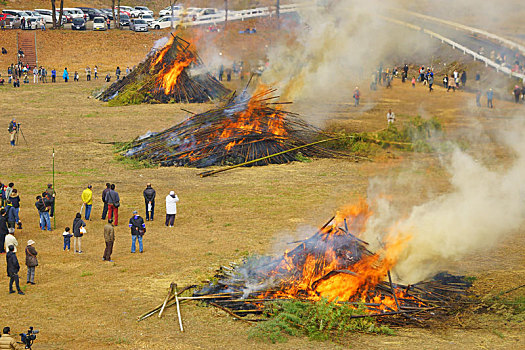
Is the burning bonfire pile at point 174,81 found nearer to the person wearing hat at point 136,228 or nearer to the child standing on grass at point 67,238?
the child standing on grass at point 67,238

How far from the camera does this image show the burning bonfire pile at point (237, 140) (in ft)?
101

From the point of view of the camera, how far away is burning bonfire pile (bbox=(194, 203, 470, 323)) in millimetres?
14562

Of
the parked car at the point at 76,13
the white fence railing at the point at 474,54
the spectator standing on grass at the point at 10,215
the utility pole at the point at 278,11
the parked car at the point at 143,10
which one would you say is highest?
→ the parked car at the point at 143,10

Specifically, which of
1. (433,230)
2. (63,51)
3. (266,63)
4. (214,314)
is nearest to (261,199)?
(433,230)

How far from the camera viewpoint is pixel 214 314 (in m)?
14.6

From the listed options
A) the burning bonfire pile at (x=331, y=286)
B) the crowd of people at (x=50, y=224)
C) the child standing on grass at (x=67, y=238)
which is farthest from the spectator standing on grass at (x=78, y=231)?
the burning bonfire pile at (x=331, y=286)

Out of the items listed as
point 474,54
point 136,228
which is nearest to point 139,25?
point 136,228

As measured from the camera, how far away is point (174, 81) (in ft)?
153

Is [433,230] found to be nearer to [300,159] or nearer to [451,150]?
[451,150]

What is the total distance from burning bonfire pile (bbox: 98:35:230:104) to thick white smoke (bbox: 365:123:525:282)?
27560 millimetres

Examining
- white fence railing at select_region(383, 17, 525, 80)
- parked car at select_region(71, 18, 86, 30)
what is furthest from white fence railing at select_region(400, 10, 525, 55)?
parked car at select_region(71, 18, 86, 30)

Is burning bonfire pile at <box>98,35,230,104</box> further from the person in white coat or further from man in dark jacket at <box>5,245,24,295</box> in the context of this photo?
man in dark jacket at <box>5,245,24,295</box>

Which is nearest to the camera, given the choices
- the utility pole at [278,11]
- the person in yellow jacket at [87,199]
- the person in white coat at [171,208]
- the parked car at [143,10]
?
the person in white coat at [171,208]

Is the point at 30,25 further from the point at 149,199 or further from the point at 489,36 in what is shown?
the point at 489,36
